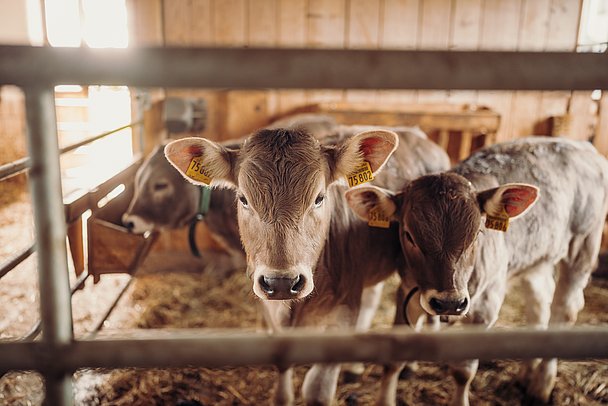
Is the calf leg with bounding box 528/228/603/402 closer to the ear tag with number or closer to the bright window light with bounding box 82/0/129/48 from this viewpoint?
the ear tag with number

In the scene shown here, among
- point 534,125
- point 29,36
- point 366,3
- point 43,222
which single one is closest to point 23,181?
point 29,36

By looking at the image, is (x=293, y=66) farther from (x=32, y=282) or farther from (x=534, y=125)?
(x=534, y=125)

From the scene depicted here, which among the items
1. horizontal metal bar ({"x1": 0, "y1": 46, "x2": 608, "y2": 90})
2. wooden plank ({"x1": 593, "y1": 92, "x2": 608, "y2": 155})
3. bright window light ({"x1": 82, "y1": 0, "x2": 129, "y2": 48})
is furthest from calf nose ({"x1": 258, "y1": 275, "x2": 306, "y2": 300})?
bright window light ({"x1": 82, "y1": 0, "x2": 129, "y2": 48})

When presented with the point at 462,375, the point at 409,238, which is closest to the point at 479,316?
the point at 462,375

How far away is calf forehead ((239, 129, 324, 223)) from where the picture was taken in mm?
2223

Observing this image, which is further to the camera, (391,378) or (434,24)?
(434,24)

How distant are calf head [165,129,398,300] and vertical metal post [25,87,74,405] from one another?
1271mm

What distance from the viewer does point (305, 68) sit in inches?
29.6

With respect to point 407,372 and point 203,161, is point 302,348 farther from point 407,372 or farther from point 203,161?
point 407,372

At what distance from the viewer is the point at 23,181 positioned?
7.89 metres

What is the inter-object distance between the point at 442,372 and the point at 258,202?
197cm

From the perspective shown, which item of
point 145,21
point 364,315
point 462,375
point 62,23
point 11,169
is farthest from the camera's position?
point 62,23

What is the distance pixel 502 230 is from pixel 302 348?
197cm

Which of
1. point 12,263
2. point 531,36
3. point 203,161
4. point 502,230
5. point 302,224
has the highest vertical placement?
point 531,36
